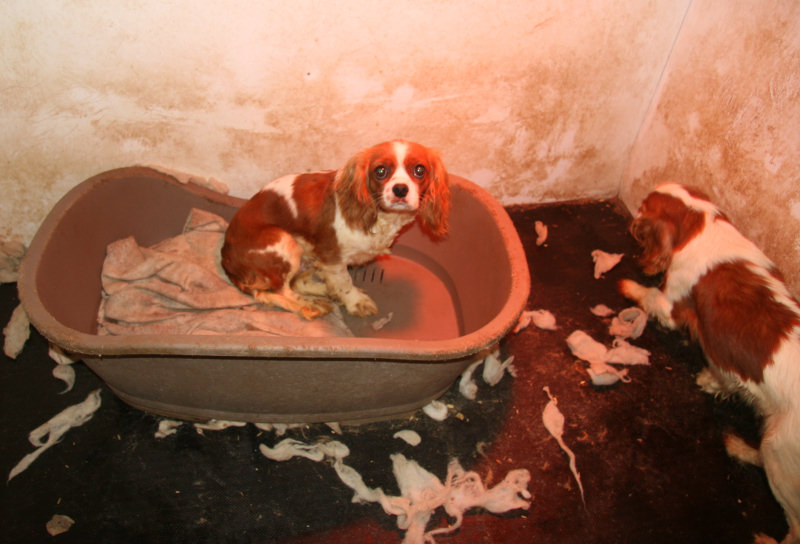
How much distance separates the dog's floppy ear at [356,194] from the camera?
86.7 inches

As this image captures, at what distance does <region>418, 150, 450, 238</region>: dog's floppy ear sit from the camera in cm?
227

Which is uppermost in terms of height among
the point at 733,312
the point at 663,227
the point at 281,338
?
the point at 663,227

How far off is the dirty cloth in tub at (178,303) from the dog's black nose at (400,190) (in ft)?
2.94

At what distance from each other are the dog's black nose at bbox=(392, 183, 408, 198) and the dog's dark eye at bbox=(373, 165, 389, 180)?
113 mm

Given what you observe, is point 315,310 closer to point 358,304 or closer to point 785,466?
point 358,304

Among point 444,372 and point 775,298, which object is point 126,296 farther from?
point 775,298

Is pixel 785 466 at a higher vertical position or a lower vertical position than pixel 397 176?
lower

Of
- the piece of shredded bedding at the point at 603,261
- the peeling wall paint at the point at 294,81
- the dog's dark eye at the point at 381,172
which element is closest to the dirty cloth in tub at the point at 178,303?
the peeling wall paint at the point at 294,81

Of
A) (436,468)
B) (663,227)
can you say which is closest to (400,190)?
(436,468)

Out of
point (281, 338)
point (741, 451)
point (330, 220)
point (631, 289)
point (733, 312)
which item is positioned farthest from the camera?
point (631, 289)

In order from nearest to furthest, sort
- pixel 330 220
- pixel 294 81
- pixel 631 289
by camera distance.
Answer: pixel 330 220, pixel 294 81, pixel 631 289

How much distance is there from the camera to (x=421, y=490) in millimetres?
2133

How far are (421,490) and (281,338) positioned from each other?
95cm

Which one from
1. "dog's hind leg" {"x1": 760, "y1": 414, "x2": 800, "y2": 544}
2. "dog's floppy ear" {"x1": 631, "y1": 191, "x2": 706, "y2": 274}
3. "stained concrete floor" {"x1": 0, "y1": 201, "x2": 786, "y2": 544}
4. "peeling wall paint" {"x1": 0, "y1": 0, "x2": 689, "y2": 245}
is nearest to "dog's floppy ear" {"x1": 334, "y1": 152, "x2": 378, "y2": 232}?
"peeling wall paint" {"x1": 0, "y1": 0, "x2": 689, "y2": 245}
